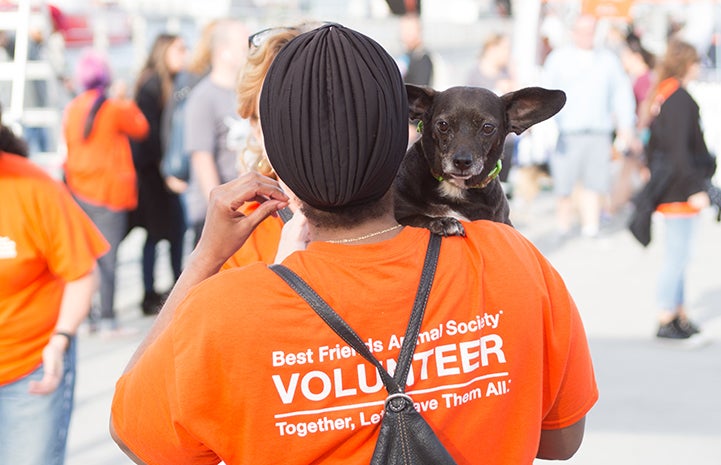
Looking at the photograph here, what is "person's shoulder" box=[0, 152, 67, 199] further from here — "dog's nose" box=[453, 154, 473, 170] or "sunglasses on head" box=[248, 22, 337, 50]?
"dog's nose" box=[453, 154, 473, 170]

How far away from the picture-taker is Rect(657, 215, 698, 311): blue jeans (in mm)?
7402

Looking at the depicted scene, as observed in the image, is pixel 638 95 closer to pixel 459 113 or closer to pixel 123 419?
pixel 459 113

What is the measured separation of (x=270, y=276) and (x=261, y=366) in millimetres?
147

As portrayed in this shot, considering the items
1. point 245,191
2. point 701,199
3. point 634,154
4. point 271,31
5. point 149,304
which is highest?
point 271,31

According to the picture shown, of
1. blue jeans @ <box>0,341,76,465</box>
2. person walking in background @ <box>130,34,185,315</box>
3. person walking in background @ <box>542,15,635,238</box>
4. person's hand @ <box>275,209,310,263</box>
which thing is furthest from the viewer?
person walking in background @ <box>542,15,635,238</box>

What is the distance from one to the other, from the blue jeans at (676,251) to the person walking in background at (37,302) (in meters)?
5.12

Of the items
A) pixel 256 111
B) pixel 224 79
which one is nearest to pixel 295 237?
pixel 256 111

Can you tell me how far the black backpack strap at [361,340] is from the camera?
158 centimetres

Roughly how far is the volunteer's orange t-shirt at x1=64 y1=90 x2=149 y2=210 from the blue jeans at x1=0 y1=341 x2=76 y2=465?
4.38m

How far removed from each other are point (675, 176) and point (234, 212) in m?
5.99

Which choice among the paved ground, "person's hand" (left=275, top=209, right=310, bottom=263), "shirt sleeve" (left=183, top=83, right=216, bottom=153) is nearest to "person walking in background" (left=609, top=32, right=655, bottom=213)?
the paved ground

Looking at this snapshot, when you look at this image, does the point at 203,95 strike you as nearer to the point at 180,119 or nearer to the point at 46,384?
the point at 180,119

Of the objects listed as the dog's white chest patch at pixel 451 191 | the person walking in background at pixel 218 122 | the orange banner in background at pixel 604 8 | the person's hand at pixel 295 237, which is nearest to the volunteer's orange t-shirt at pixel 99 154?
the person walking in background at pixel 218 122

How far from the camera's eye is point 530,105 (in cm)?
303
